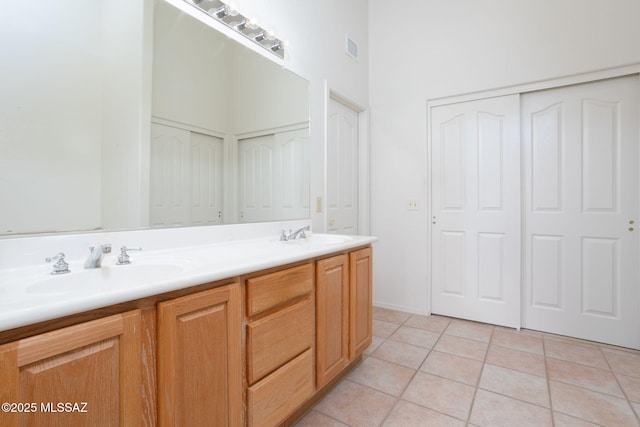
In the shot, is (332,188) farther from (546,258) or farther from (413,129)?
(546,258)

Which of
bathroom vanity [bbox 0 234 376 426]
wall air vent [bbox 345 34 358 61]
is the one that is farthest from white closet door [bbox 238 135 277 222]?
wall air vent [bbox 345 34 358 61]

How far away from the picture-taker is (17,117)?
99cm

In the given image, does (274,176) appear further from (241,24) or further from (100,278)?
(100,278)

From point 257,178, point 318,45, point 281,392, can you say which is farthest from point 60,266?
point 318,45

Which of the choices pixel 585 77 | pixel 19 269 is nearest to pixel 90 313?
pixel 19 269

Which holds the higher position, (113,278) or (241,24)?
(241,24)

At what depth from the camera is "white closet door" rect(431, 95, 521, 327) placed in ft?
8.54

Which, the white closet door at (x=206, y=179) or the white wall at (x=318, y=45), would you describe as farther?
the white wall at (x=318, y=45)

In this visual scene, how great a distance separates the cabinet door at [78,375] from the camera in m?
0.62

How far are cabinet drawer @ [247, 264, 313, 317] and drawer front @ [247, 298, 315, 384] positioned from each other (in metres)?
0.05

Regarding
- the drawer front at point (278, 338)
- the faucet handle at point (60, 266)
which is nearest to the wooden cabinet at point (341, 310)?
the drawer front at point (278, 338)

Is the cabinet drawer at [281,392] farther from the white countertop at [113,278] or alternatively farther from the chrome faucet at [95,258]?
the chrome faucet at [95,258]

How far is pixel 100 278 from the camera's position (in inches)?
38.5

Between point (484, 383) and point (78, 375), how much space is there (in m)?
Result: 1.98
